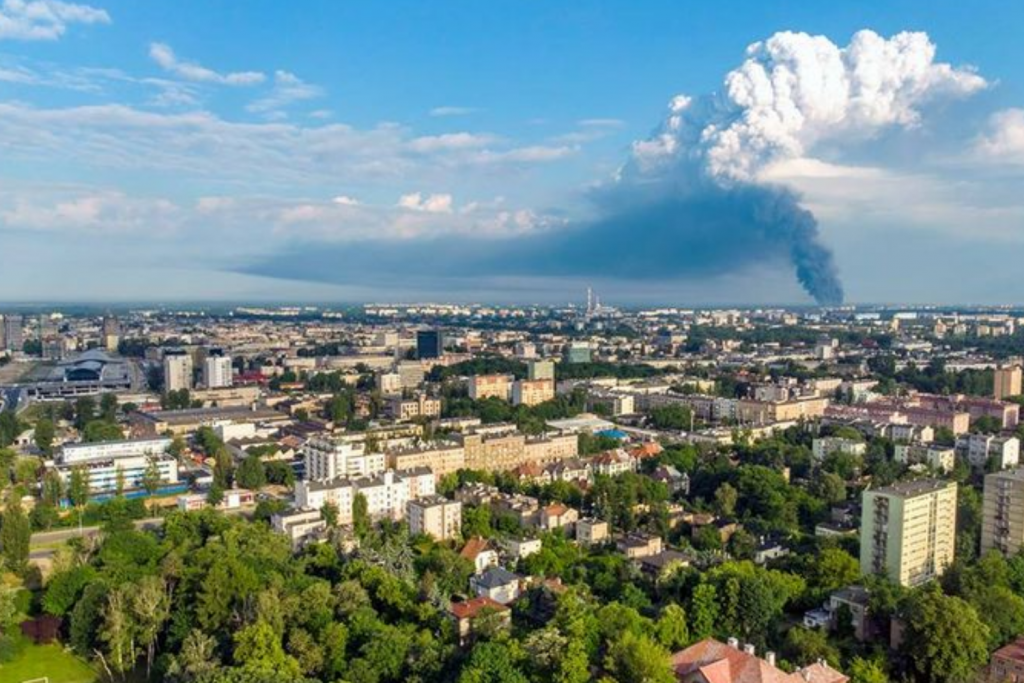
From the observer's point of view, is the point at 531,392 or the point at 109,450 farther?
the point at 531,392

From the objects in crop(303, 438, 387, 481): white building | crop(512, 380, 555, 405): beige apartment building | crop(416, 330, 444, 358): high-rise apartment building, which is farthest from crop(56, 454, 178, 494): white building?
crop(416, 330, 444, 358): high-rise apartment building

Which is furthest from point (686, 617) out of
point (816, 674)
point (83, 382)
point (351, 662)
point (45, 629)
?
point (83, 382)

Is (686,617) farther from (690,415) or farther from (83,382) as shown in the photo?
(83,382)

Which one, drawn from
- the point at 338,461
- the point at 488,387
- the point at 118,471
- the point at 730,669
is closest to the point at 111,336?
the point at 488,387

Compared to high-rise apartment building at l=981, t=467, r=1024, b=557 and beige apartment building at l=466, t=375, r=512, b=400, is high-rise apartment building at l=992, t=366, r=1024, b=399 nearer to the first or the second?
beige apartment building at l=466, t=375, r=512, b=400

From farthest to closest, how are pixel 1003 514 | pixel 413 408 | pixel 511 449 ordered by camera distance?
pixel 413 408 < pixel 511 449 < pixel 1003 514

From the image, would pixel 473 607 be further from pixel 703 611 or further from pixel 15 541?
pixel 15 541
